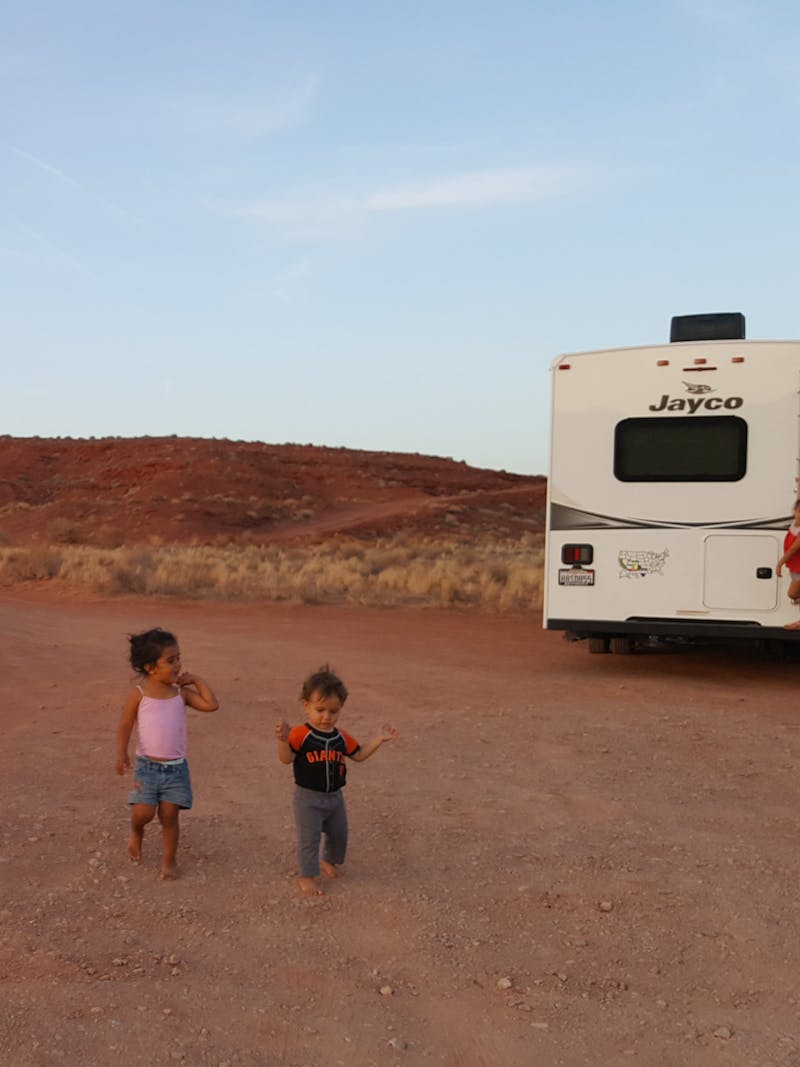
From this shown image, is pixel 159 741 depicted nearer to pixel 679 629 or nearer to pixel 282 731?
pixel 282 731

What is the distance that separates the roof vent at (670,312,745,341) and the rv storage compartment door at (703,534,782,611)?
7.09ft

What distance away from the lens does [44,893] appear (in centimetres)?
519

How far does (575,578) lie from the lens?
38.0 feet

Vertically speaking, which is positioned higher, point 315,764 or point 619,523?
point 619,523

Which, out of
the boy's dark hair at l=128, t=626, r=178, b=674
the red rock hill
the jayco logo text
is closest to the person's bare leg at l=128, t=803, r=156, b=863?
the boy's dark hair at l=128, t=626, r=178, b=674

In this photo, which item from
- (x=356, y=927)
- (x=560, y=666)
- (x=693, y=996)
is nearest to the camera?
(x=693, y=996)

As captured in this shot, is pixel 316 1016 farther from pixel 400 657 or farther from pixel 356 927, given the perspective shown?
pixel 400 657

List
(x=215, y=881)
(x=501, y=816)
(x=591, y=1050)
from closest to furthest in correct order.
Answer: (x=591, y=1050) < (x=215, y=881) < (x=501, y=816)

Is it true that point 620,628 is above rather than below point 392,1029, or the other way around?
above

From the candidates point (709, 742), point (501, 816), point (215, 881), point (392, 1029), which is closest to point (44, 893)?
point (215, 881)

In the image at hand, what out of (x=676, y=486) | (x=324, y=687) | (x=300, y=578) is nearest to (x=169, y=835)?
(x=324, y=687)

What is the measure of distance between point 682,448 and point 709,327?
4.72ft

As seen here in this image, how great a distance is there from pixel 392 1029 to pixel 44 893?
6.60 feet

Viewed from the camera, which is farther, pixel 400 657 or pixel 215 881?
pixel 400 657
